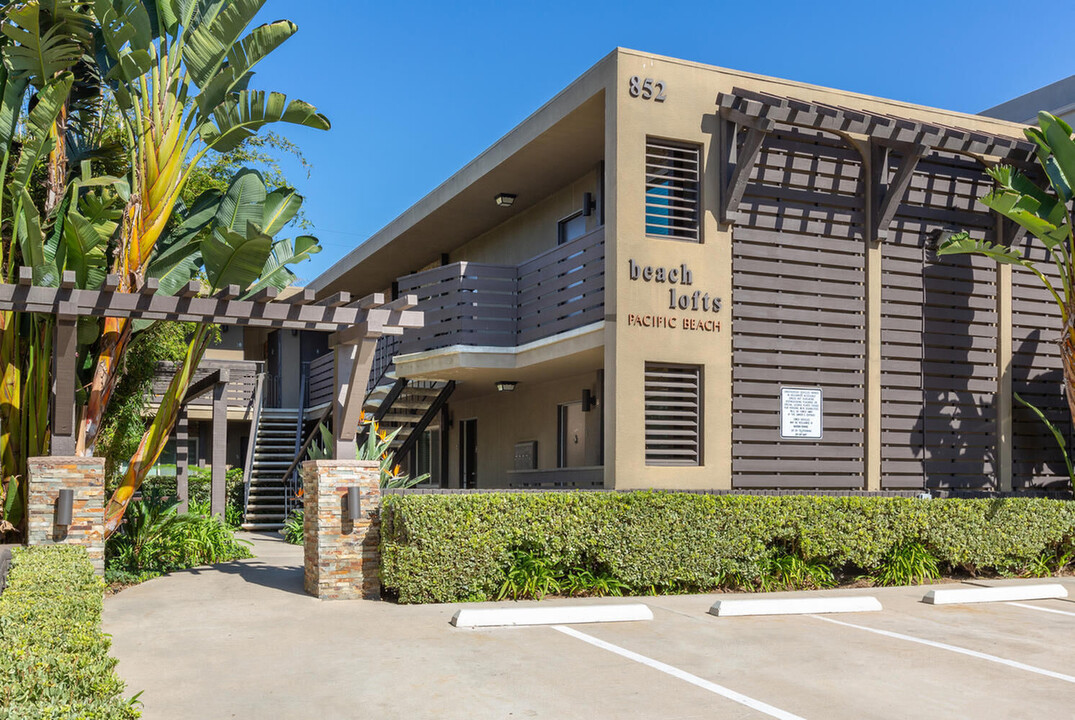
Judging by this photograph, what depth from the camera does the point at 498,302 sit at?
16.2 metres

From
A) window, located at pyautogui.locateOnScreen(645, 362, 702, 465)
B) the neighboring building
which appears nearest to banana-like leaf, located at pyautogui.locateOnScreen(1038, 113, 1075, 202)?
window, located at pyautogui.locateOnScreen(645, 362, 702, 465)

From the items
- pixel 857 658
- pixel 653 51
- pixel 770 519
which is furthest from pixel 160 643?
pixel 653 51

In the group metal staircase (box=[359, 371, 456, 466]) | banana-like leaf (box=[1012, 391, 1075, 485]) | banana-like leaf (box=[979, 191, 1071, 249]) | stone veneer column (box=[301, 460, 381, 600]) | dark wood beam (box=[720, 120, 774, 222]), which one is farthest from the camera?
metal staircase (box=[359, 371, 456, 466])

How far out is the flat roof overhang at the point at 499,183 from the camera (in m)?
14.0

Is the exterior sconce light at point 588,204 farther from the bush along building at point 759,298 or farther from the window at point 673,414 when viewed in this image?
the window at point 673,414

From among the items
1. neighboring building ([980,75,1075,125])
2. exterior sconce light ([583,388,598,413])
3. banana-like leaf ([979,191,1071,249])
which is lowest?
exterior sconce light ([583,388,598,413])

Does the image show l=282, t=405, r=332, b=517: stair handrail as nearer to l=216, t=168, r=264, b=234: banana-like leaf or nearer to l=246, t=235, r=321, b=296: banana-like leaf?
l=246, t=235, r=321, b=296: banana-like leaf

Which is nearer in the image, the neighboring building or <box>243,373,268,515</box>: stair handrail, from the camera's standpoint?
the neighboring building

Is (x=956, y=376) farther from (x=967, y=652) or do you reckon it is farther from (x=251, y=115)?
(x=251, y=115)

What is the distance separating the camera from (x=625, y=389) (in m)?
12.9

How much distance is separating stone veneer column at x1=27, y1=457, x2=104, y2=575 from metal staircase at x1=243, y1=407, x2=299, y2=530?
10.4 metres

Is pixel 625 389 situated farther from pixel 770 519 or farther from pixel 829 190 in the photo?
pixel 829 190

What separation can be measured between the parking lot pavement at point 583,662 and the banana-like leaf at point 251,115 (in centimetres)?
551

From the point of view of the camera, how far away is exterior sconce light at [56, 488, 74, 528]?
9.97m
